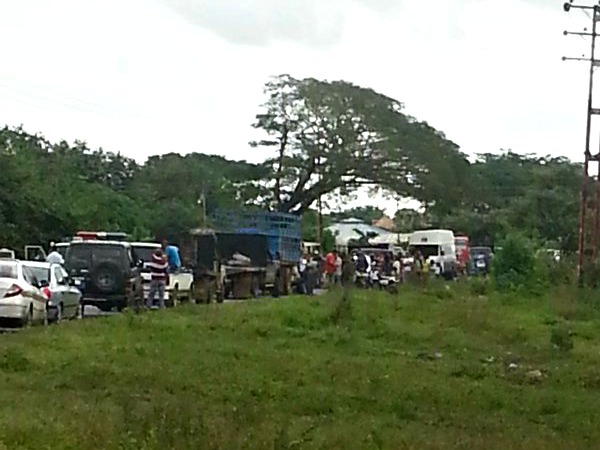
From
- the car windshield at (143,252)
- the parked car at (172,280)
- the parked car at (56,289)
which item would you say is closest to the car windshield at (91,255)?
the parked car at (172,280)

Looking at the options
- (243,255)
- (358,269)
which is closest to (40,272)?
(243,255)

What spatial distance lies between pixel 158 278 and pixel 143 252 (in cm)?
564

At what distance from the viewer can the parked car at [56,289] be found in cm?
2647

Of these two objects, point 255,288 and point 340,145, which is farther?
point 340,145

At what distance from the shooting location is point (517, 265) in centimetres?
5000

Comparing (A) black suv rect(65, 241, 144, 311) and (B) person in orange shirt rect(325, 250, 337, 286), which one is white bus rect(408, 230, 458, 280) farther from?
(A) black suv rect(65, 241, 144, 311)

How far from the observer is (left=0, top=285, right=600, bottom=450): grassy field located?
40.3 feet

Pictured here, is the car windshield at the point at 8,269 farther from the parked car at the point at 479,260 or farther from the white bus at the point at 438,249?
the white bus at the point at 438,249

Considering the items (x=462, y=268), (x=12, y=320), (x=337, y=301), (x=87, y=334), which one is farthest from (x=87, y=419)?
(x=462, y=268)

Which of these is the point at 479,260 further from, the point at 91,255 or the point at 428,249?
the point at 91,255

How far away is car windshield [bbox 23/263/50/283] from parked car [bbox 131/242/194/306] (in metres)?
6.66

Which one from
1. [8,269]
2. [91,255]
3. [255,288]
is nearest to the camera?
[8,269]

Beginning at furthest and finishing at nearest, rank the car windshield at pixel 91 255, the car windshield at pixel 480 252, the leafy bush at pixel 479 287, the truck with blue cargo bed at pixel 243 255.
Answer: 1. the car windshield at pixel 480 252
2. the leafy bush at pixel 479 287
3. the truck with blue cargo bed at pixel 243 255
4. the car windshield at pixel 91 255

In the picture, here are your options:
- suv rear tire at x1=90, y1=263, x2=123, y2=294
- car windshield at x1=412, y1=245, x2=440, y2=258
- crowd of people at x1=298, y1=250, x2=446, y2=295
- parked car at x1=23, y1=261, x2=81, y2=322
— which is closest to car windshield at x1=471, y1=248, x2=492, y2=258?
car windshield at x1=412, y1=245, x2=440, y2=258
